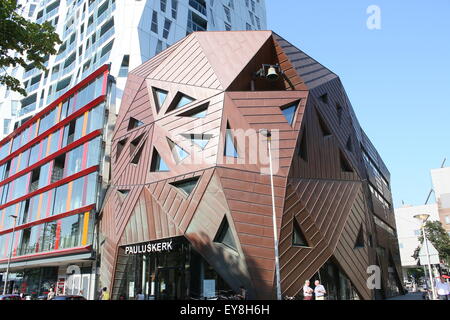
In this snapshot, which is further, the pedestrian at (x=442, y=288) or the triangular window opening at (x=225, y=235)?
the triangular window opening at (x=225, y=235)

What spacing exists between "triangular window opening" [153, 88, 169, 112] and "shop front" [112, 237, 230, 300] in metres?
8.80

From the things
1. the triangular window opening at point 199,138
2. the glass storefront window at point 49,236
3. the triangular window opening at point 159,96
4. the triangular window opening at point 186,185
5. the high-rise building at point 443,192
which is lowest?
the glass storefront window at point 49,236

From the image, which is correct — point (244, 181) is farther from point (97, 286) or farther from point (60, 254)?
point (60, 254)

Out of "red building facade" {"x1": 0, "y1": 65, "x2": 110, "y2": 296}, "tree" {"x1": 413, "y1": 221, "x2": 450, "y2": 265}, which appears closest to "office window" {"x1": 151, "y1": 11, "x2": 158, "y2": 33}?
"red building facade" {"x1": 0, "y1": 65, "x2": 110, "y2": 296}

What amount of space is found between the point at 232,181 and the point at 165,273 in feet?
25.5

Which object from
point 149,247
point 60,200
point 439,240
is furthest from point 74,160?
point 439,240

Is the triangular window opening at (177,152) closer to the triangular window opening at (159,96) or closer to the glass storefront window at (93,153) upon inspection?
the triangular window opening at (159,96)

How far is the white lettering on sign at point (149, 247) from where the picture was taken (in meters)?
20.7

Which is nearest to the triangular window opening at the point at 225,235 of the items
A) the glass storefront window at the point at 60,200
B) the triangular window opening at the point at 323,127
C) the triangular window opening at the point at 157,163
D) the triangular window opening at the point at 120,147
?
the triangular window opening at the point at 157,163

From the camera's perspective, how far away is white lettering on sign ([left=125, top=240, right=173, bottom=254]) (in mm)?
20734

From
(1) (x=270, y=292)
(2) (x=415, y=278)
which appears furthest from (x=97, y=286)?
(2) (x=415, y=278)

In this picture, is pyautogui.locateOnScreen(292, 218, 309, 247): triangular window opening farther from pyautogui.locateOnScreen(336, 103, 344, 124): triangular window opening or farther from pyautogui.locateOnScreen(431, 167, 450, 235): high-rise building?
pyautogui.locateOnScreen(431, 167, 450, 235): high-rise building

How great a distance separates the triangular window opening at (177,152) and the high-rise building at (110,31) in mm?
12332

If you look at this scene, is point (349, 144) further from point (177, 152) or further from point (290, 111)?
point (177, 152)
